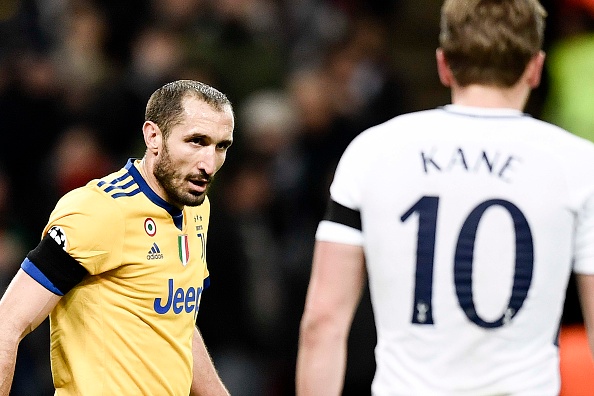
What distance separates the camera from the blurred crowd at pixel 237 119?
25.2 ft

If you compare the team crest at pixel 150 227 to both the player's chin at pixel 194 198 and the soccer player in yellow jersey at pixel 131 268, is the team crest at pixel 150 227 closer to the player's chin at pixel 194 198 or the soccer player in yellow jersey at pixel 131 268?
the soccer player in yellow jersey at pixel 131 268

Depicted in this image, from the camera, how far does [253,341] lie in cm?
809

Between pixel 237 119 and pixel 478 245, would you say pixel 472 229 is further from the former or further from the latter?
pixel 237 119

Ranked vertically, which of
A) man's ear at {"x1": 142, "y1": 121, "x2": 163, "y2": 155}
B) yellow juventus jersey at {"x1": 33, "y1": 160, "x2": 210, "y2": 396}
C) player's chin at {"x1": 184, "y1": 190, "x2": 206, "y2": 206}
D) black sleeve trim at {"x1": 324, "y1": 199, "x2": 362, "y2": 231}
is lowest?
yellow juventus jersey at {"x1": 33, "y1": 160, "x2": 210, "y2": 396}

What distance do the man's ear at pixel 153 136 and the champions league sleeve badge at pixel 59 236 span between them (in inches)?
18.0

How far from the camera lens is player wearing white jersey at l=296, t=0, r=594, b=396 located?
9.81ft

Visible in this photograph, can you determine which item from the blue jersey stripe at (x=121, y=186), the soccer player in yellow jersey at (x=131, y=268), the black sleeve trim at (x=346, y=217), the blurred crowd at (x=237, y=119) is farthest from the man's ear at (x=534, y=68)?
the blurred crowd at (x=237, y=119)

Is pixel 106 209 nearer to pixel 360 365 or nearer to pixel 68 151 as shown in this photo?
pixel 360 365

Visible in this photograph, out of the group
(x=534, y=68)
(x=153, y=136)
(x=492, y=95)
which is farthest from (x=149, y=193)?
(x=534, y=68)

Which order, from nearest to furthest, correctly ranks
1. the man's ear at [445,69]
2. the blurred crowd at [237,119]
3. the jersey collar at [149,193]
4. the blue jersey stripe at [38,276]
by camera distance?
the man's ear at [445,69] < the blue jersey stripe at [38,276] < the jersey collar at [149,193] < the blurred crowd at [237,119]

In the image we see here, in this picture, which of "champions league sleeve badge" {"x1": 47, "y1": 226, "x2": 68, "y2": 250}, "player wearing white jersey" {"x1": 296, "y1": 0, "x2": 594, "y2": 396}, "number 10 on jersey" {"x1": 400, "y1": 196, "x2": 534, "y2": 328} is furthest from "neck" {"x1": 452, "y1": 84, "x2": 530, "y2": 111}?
"champions league sleeve badge" {"x1": 47, "y1": 226, "x2": 68, "y2": 250}

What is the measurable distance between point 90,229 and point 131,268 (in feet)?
0.73

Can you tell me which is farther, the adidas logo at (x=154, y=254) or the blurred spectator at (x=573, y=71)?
the blurred spectator at (x=573, y=71)

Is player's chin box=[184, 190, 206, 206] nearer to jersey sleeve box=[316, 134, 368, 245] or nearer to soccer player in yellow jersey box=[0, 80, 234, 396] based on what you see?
soccer player in yellow jersey box=[0, 80, 234, 396]
